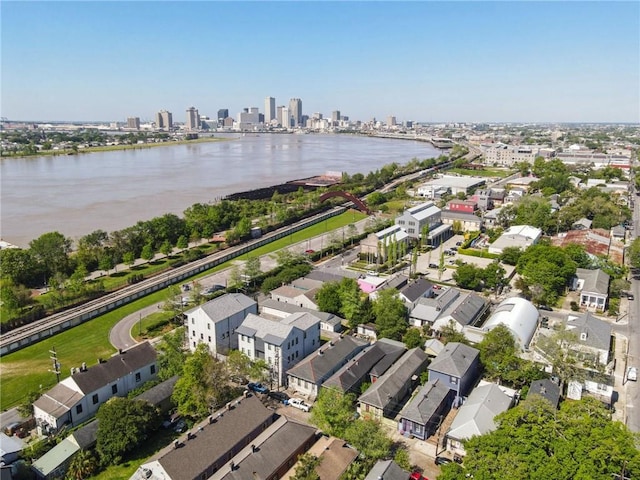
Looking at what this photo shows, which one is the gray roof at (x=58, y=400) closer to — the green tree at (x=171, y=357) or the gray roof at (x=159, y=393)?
the gray roof at (x=159, y=393)

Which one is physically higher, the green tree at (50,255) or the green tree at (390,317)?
the green tree at (50,255)

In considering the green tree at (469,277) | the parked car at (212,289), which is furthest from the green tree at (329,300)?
the green tree at (469,277)

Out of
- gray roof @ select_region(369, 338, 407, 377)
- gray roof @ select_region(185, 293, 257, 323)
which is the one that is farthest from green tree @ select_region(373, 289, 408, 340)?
gray roof @ select_region(185, 293, 257, 323)

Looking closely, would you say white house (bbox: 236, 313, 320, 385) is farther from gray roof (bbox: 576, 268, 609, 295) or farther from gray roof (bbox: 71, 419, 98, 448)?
gray roof (bbox: 576, 268, 609, 295)

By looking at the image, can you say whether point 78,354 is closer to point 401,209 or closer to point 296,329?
point 296,329

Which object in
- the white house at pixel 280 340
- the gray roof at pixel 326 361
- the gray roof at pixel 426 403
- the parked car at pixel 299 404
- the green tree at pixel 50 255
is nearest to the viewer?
the gray roof at pixel 426 403

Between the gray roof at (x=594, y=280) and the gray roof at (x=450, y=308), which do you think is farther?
the gray roof at (x=594, y=280)

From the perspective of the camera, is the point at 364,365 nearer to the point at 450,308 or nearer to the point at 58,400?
the point at 450,308
